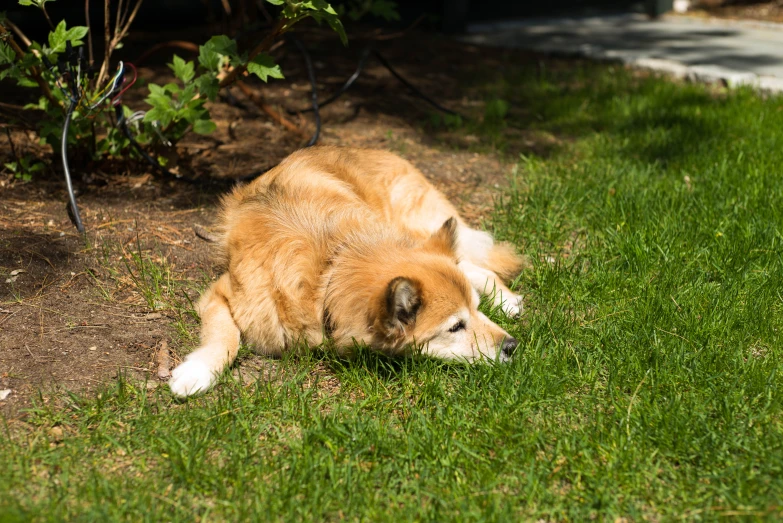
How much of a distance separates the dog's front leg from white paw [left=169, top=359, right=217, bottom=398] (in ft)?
4.93

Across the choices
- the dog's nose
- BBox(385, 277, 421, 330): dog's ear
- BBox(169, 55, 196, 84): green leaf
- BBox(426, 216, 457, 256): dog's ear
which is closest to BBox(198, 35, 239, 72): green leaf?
BBox(169, 55, 196, 84): green leaf

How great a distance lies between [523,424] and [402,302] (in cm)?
74

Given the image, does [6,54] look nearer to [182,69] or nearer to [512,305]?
[182,69]

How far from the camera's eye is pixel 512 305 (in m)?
→ 3.99

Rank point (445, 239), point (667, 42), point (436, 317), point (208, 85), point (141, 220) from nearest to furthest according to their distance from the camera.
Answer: point (436, 317), point (445, 239), point (208, 85), point (141, 220), point (667, 42)

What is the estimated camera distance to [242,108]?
6.67m

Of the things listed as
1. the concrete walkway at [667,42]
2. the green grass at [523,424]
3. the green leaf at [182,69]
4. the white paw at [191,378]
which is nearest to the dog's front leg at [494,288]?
the green grass at [523,424]

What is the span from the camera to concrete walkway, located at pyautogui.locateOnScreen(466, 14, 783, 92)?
26.1ft

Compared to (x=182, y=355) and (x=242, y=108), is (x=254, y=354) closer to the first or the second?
(x=182, y=355)

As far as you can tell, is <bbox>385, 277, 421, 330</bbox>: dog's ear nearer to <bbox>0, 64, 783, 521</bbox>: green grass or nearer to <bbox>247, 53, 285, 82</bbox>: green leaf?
<bbox>0, 64, 783, 521</bbox>: green grass

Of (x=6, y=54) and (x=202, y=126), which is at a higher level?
(x=6, y=54)

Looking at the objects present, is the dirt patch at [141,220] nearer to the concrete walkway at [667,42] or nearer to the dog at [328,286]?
the dog at [328,286]

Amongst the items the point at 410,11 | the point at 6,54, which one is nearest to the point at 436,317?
the point at 6,54

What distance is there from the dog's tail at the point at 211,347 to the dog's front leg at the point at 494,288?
1.32 meters
